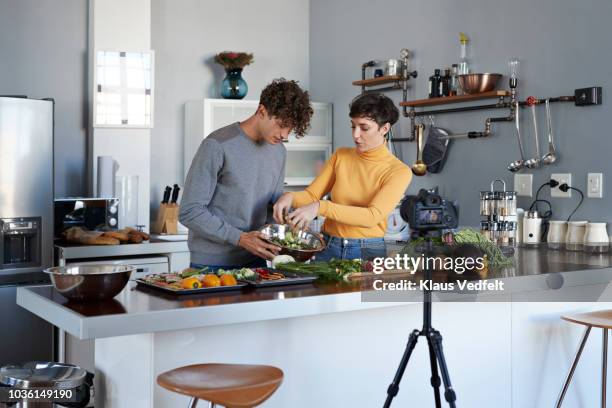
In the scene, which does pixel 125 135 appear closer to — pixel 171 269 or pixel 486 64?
pixel 171 269

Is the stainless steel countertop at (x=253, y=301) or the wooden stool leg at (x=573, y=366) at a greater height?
the stainless steel countertop at (x=253, y=301)

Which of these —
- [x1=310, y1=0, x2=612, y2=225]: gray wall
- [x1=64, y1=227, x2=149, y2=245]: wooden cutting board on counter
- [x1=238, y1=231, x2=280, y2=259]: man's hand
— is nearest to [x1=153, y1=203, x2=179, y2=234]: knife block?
[x1=64, y1=227, x2=149, y2=245]: wooden cutting board on counter

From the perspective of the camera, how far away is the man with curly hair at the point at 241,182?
2.86m

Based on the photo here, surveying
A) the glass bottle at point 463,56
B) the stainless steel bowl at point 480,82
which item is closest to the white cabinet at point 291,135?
the glass bottle at point 463,56

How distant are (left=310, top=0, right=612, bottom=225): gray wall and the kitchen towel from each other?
1668 mm

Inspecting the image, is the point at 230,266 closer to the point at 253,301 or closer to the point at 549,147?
the point at 253,301

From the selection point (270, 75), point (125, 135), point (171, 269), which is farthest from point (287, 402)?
point (270, 75)

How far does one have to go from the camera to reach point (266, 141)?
304 centimetres

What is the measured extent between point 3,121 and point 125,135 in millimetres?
924

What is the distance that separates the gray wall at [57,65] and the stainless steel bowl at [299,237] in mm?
2466

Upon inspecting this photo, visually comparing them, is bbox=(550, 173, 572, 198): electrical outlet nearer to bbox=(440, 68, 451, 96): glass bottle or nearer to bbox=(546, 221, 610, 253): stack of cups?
bbox=(546, 221, 610, 253): stack of cups

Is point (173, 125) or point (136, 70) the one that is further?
point (173, 125)

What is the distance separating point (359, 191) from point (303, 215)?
1.04 feet

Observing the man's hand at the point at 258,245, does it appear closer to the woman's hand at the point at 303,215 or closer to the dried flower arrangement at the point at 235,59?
the woman's hand at the point at 303,215
